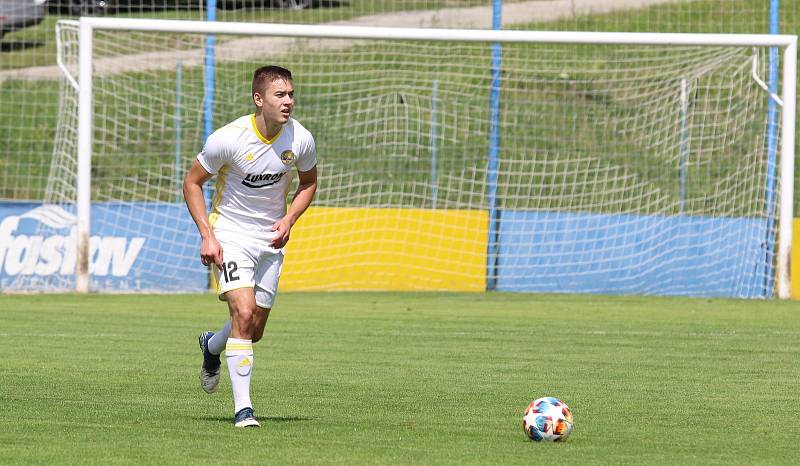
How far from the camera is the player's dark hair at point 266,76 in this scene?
779cm

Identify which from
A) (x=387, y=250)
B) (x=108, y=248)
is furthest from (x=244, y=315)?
(x=387, y=250)

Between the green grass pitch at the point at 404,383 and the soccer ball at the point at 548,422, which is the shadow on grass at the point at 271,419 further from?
the soccer ball at the point at 548,422

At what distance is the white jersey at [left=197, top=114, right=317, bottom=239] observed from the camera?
7.93 meters

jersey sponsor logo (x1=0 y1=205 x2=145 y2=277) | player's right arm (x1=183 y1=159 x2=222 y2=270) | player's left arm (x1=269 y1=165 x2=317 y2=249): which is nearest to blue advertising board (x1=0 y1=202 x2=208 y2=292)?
jersey sponsor logo (x1=0 y1=205 x2=145 y2=277)

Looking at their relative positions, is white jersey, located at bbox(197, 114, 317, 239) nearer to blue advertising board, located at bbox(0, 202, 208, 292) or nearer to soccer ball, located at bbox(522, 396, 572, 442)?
soccer ball, located at bbox(522, 396, 572, 442)

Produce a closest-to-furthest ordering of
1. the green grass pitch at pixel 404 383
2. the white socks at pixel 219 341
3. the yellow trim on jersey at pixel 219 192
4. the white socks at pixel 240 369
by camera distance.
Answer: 1. the green grass pitch at pixel 404 383
2. the white socks at pixel 240 369
3. the yellow trim on jersey at pixel 219 192
4. the white socks at pixel 219 341

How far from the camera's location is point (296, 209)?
8.20 meters

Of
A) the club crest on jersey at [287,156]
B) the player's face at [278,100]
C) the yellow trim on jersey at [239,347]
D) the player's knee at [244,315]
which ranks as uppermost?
the player's face at [278,100]

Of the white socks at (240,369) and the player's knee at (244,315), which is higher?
the player's knee at (244,315)

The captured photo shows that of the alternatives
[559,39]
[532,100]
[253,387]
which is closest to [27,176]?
[532,100]

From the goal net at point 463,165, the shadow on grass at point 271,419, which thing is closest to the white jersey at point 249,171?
the shadow on grass at point 271,419

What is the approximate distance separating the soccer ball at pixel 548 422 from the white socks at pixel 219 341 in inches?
81.0

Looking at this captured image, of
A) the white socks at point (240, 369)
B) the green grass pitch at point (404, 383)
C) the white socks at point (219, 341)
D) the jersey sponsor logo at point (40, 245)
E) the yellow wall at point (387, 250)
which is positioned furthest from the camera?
the yellow wall at point (387, 250)

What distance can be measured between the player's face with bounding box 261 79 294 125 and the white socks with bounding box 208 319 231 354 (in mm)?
1322
